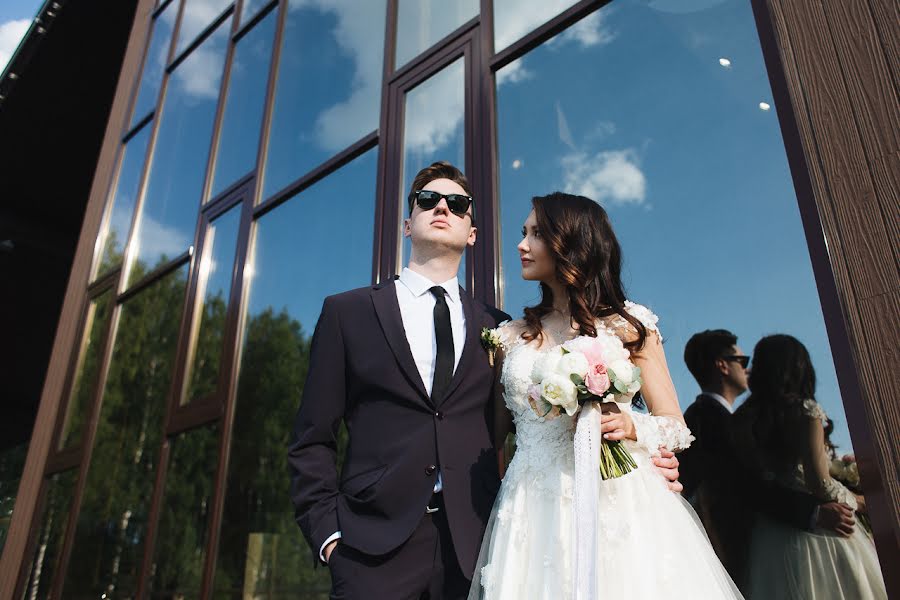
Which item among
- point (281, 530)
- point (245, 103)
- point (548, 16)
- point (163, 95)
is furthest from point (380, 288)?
point (163, 95)

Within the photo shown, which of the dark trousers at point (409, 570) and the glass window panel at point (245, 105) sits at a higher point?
the glass window panel at point (245, 105)

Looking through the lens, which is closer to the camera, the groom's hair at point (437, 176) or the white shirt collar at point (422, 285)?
the white shirt collar at point (422, 285)

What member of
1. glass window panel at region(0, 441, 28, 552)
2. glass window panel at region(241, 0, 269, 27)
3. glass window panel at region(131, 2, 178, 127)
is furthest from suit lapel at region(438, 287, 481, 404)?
glass window panel at region(131, 2, 178, 127)

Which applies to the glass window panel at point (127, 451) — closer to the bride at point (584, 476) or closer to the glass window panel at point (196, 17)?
the glass window panel at point (196, 17)

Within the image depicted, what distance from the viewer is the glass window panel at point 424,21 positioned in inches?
159

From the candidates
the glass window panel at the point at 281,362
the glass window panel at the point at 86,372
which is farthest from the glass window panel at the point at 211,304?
the glass window panel at the point at 86,372

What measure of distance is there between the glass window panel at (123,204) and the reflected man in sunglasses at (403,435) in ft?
18.0

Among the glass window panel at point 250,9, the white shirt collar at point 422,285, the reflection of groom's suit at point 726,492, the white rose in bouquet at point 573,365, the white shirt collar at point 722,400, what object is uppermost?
the glass window panel at point 250,9

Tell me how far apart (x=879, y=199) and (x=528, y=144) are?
5.57 feet

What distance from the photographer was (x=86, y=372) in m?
6.57

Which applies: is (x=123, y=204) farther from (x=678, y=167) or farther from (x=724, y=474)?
(x=724, y=474)

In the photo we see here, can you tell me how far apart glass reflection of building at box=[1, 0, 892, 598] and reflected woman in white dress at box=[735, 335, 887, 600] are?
0.08 m

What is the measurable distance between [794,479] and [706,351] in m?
0.49

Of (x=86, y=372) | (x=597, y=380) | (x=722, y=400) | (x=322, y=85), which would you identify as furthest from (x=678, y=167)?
(x=86, y=372)
